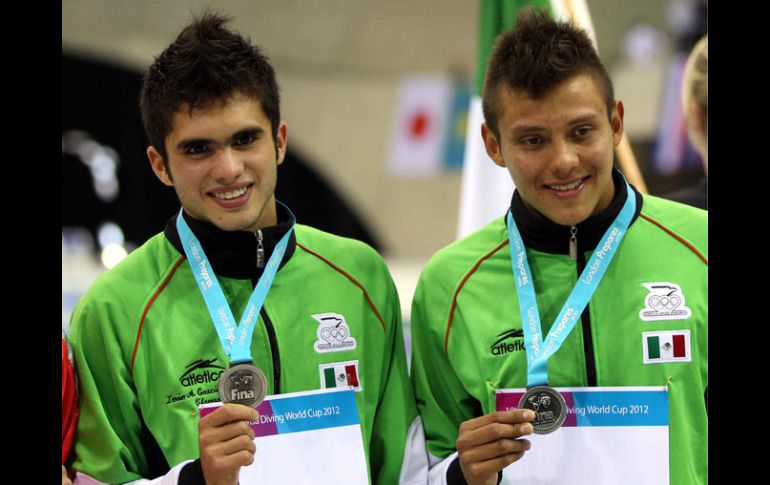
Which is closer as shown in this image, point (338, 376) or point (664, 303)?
point (664, 303)

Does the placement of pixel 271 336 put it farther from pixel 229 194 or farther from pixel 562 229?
pixel 562 229

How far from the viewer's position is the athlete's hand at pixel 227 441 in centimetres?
220

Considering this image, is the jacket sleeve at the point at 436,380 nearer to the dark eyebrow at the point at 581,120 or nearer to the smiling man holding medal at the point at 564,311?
the smiling man holding medal at the point at 564,311

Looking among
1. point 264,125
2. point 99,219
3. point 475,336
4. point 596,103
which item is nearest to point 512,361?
point 475,336

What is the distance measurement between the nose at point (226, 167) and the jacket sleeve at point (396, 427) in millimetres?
560

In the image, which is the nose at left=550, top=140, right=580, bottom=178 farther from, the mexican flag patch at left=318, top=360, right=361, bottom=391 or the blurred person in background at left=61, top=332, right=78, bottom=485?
the blurred person in background at left=61, top=332, right=78, bottom=485

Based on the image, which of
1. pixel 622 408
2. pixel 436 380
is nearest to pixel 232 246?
pixel 436 380

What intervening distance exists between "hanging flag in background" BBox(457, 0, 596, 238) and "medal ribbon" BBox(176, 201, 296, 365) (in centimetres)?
140

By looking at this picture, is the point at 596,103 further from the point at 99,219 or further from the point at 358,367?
the point at 99,219

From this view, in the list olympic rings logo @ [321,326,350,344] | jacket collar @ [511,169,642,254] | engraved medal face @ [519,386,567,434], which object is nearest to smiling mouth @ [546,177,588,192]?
jacket collar @ [511,169,642,254]

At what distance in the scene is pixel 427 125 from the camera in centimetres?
1280

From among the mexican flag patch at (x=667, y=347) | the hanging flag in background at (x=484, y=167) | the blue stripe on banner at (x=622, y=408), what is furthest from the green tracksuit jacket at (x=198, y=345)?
the hanging flag in background at (x=484, y=167)

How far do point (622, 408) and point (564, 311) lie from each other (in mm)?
277

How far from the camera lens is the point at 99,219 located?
37.1 feet
